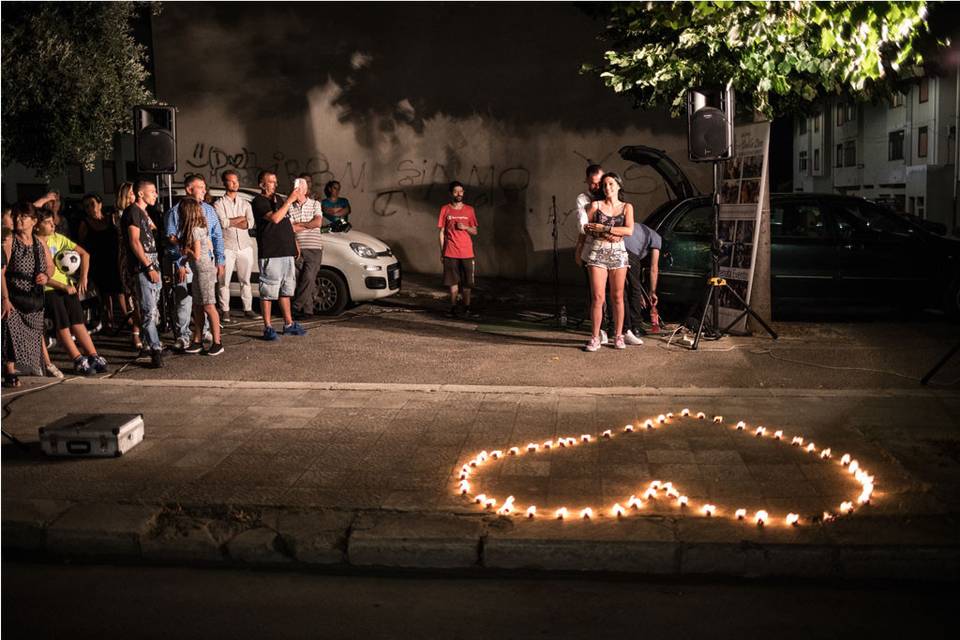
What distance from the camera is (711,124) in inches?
390

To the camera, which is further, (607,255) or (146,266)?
(607,255)

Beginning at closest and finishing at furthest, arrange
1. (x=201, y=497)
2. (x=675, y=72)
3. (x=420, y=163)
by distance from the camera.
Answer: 1. (x=201, y=497)
2. (x=675, y=72)
3. (x=420, y=163)

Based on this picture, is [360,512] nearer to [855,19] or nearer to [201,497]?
[201,497]

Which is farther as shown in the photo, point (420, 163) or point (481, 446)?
point (420, 163)

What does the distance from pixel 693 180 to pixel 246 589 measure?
13.7m

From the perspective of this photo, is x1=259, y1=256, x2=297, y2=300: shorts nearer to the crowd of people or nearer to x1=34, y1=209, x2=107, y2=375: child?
the crowd of people

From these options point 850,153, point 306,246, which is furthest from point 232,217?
point 850,153

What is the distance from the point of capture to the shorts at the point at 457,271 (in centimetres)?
1225

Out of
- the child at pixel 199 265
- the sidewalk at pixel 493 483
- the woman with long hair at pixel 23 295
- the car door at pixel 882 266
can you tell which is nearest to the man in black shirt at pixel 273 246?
the child at pixel 199 265

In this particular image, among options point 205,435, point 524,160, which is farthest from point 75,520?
point 524,160

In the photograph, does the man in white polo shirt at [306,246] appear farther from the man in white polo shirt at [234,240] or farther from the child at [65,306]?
the child at [65,306]

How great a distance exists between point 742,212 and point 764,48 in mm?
2050

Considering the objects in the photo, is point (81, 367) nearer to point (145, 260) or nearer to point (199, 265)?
point (145, 260)

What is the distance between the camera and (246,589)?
4.40 m
